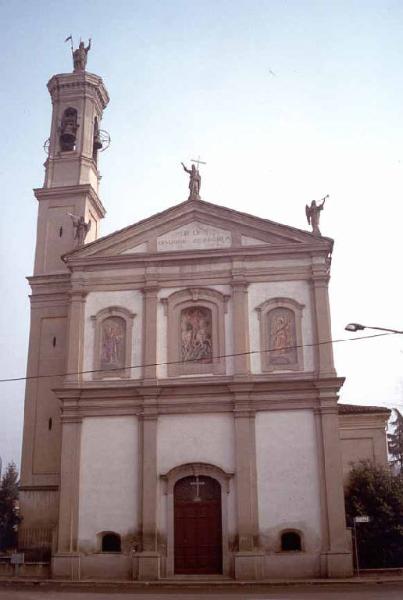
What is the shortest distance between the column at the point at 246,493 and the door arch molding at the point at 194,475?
449 mm

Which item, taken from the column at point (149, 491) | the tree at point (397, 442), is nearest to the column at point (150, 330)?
the column at point (149, 491)

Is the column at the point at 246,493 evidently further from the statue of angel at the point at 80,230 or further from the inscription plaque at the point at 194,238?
the statue of angel at the point at 80,230

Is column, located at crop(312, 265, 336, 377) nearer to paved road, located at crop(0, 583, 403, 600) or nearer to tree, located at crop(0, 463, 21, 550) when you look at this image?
paved road, located at crop(0, 583, 403, 600)

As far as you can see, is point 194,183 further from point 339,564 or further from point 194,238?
point 339,564

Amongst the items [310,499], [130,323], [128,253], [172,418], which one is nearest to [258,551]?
[310,499]

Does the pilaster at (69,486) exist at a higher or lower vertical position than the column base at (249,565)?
higher

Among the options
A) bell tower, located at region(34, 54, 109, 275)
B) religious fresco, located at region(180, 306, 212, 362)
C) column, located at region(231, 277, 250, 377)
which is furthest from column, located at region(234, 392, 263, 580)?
bell tower, located at region(34, 54, 109, 275)

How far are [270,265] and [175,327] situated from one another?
4118 mm

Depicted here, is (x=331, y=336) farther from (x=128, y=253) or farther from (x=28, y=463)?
(x=28, y=463)

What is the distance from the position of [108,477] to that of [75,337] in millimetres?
5131

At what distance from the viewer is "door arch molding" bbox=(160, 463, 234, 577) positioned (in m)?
22.0

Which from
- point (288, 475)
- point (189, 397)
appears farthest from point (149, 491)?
point (288, 475)

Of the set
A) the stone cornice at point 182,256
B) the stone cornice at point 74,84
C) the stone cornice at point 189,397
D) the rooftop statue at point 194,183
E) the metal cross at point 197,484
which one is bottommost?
the metal cross at point 197,484

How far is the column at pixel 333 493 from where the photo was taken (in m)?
21.1
